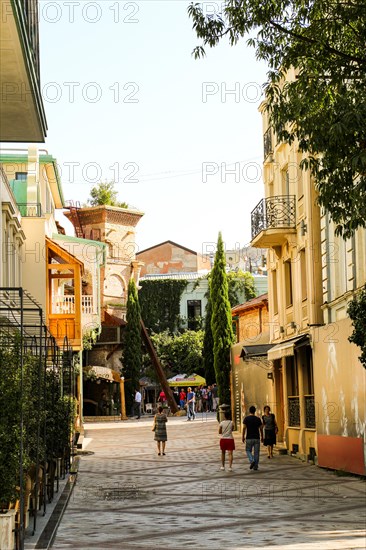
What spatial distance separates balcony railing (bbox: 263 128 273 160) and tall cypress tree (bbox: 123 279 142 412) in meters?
28.2

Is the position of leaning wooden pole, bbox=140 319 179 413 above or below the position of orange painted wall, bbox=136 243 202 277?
Answer: below

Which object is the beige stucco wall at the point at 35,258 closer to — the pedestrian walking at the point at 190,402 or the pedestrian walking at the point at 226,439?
the pedestrian walking at the point at 226,439

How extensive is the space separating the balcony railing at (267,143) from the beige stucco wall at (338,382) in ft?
32.1

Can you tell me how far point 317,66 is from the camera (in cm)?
1359

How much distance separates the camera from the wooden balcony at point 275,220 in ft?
102

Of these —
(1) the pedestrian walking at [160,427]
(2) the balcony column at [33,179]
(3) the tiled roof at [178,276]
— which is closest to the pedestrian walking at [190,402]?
(1) the pedestrian walking at [160,427]

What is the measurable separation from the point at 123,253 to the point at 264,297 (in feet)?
73.3

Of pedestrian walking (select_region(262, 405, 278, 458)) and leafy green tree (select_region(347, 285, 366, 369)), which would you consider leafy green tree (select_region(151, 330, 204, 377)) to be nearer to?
pedestrian walking (select_region(262, 405, 278, 458))

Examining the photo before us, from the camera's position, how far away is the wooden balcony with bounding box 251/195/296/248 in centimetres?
3105

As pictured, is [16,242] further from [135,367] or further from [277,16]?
[135,367]

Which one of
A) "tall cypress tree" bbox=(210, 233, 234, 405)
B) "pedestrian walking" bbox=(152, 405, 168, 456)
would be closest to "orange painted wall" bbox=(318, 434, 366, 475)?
"pedestrian walking" bbox=(152, 405, 168, 456)

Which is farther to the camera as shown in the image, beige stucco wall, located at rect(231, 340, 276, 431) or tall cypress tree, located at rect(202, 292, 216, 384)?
tall cypress tree, located at rect(202, 292, 216, 384)

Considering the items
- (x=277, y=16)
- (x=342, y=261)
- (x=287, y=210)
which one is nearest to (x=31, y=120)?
(x=277, y=16)

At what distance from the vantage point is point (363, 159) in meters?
12.1
